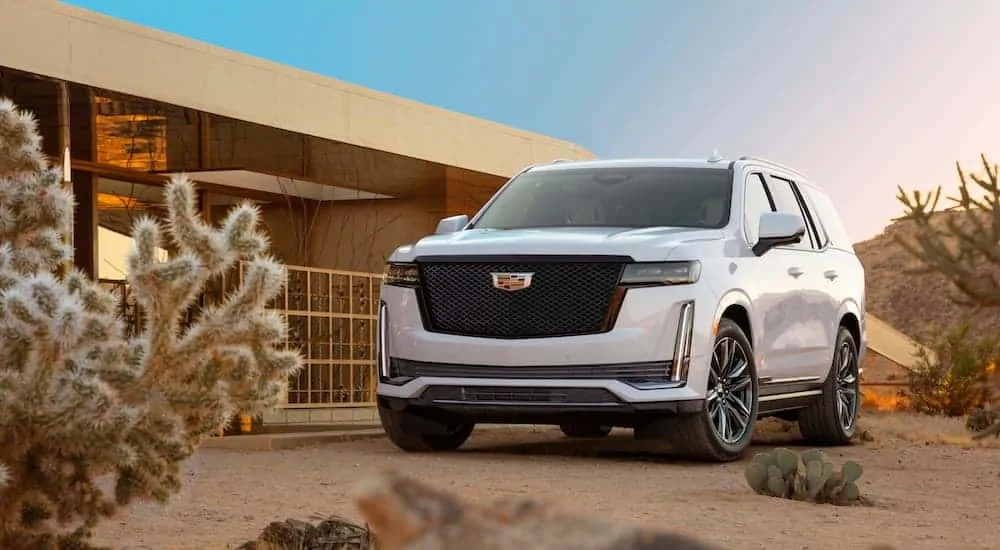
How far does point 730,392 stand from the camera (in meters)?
10.5

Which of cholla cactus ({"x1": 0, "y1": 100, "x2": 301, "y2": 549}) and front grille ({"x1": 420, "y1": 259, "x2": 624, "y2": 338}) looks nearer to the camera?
cholla cactus ({"x1": 0, "y1": 100, "x2": 301, "y2": 549})

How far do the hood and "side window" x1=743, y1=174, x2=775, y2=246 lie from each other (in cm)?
61

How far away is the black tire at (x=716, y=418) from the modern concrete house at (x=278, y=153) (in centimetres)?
464

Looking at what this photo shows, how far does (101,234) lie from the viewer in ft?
48.5

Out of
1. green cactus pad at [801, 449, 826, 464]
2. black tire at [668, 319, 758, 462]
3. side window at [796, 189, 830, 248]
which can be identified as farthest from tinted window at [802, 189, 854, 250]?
green cactus pad at [801, 449, 826, 464]

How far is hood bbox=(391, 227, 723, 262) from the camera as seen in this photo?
9930 mm

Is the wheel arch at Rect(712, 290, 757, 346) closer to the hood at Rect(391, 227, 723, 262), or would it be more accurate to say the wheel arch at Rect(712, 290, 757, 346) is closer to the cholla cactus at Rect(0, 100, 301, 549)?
the hood at Rect(391, 227, 723, 262)

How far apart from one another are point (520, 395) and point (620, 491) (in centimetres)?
159

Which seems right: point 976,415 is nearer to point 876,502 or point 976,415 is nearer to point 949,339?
point 949,339

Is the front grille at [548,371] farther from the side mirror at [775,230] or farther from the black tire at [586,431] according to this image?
the black tire at [586,431]

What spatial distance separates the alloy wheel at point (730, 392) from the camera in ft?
33.7

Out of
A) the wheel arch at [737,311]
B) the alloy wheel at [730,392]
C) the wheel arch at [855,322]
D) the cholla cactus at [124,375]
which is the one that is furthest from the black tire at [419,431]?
the cholla cactus at [124,375]

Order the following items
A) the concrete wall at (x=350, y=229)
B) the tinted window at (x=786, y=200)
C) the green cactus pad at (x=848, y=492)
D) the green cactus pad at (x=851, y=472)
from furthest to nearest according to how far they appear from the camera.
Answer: the concrete wall at (x=350, y=229), the tinted window at (x=786, y=200), the green cactus pad at (x=848, y=492), the green cactus pad at (x=851, y=472)

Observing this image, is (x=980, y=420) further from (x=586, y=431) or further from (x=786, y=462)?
(x=786, y=462)
